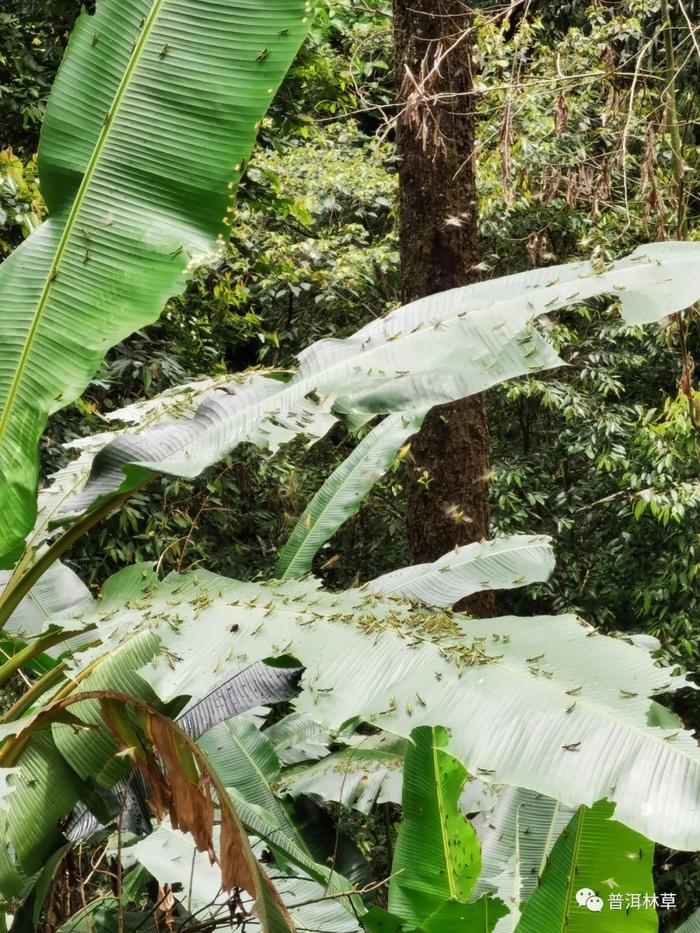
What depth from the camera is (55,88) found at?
1575 mm

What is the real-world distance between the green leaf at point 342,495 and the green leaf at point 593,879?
0.78 m

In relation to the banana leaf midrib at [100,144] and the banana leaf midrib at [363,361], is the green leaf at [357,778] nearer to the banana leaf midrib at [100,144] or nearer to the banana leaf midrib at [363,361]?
the banana leaf midrib at [363,361]

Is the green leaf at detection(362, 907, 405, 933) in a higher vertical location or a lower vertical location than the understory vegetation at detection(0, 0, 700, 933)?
lower

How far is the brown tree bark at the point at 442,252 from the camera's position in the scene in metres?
3.46

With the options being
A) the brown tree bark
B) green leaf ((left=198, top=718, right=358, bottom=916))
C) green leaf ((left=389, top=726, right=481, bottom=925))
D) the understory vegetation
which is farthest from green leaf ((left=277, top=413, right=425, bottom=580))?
the brown tree bark

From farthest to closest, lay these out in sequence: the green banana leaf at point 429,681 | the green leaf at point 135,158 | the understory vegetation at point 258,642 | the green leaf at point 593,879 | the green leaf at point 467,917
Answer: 1. the green leaf at point 135,158
2. the green leaf at point 593,879
3. the green leaf at point 467,917
4. the understory vegetation at point 258,642
5. the green banana leaf at point 429,681

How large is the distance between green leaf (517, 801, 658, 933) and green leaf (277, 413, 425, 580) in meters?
0.78

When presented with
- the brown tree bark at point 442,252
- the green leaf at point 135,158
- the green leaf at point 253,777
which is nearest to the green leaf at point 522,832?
the green leaf at point 253,777

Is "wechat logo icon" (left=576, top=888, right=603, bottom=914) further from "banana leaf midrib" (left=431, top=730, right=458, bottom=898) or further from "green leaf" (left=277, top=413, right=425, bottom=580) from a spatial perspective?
"green leaf" (left=277, top=413, right=425, bottom=580)

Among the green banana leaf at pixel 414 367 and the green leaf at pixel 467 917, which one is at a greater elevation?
the green banana leaf at pixel 414 367

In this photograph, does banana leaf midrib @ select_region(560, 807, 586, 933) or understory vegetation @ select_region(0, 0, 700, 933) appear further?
banana leaf midrib @ select_region(560, 807, 586, 933)

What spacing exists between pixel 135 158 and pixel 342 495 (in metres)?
0.86

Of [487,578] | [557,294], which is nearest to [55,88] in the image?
[557,294]

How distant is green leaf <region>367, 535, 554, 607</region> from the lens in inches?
72.7
